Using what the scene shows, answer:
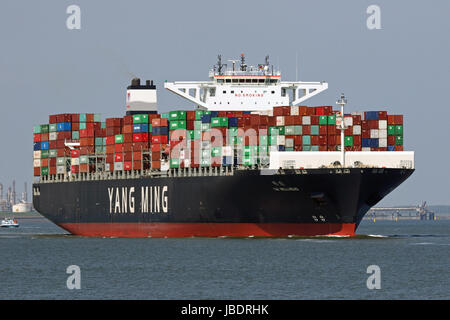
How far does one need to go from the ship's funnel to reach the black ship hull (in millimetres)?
10047

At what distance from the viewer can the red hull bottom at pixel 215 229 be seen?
7106 centimetres

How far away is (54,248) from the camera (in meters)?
77.1

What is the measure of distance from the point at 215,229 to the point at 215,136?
23.0ft

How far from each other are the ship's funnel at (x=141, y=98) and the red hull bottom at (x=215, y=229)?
11923mm

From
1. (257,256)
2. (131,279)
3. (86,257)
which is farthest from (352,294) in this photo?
(86,257)

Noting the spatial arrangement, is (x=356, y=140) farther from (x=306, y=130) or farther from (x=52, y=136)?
(x=52, y=136)

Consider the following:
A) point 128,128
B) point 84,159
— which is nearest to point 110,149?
point 128,128

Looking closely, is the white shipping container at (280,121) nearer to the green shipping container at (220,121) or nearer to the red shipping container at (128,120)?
the green shipping container at (220,121)

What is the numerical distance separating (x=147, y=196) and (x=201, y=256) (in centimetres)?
2184

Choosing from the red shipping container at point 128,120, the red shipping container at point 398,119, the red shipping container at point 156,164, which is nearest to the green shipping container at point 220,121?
the red shipping container at point 156,164

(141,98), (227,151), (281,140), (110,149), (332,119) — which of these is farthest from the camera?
(141,98)

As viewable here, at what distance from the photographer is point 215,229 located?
76.8m
